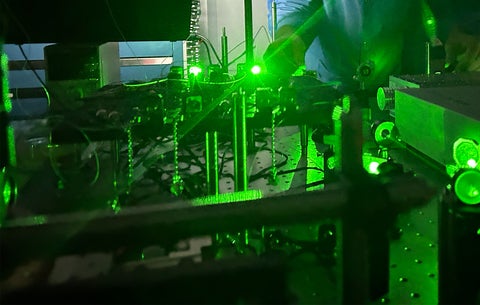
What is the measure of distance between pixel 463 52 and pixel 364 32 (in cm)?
68

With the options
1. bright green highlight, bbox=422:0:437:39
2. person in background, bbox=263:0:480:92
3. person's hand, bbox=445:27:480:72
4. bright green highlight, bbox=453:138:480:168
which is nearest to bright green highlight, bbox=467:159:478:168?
bright green highlight, bbox=453:138:480:168

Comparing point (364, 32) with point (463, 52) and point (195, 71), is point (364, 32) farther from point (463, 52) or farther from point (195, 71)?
point (195, 71)

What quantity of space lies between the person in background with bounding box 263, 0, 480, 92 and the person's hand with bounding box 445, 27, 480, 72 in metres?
0.24

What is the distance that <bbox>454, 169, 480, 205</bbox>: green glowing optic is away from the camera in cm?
54

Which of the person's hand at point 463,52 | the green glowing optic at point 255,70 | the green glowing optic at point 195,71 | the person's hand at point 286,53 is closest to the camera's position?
the green glowing optic at point 255,70

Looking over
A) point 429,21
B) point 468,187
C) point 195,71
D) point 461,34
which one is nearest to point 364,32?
point 429,21

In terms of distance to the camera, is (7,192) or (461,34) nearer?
(7,192)

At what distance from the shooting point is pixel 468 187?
0.55 meters

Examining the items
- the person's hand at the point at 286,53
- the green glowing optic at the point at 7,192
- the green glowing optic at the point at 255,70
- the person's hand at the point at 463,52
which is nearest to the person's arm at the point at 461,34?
the person's hand at the point at 463,52

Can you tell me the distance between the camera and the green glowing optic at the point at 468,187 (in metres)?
0.54

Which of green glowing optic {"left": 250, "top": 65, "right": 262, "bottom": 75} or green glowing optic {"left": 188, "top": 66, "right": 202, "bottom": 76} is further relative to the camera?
green glowing optic {"left": 188, "top": 66, "right": 202, "bottom": 76}

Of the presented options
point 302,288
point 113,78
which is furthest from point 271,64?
point 302,288

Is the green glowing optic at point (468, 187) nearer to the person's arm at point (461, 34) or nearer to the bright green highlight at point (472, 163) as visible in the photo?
the bright green highlight at point (472, 163)

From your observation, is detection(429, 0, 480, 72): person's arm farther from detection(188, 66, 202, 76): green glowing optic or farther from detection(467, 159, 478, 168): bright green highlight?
detection(467, 159, 478, 168): bright green highlight
